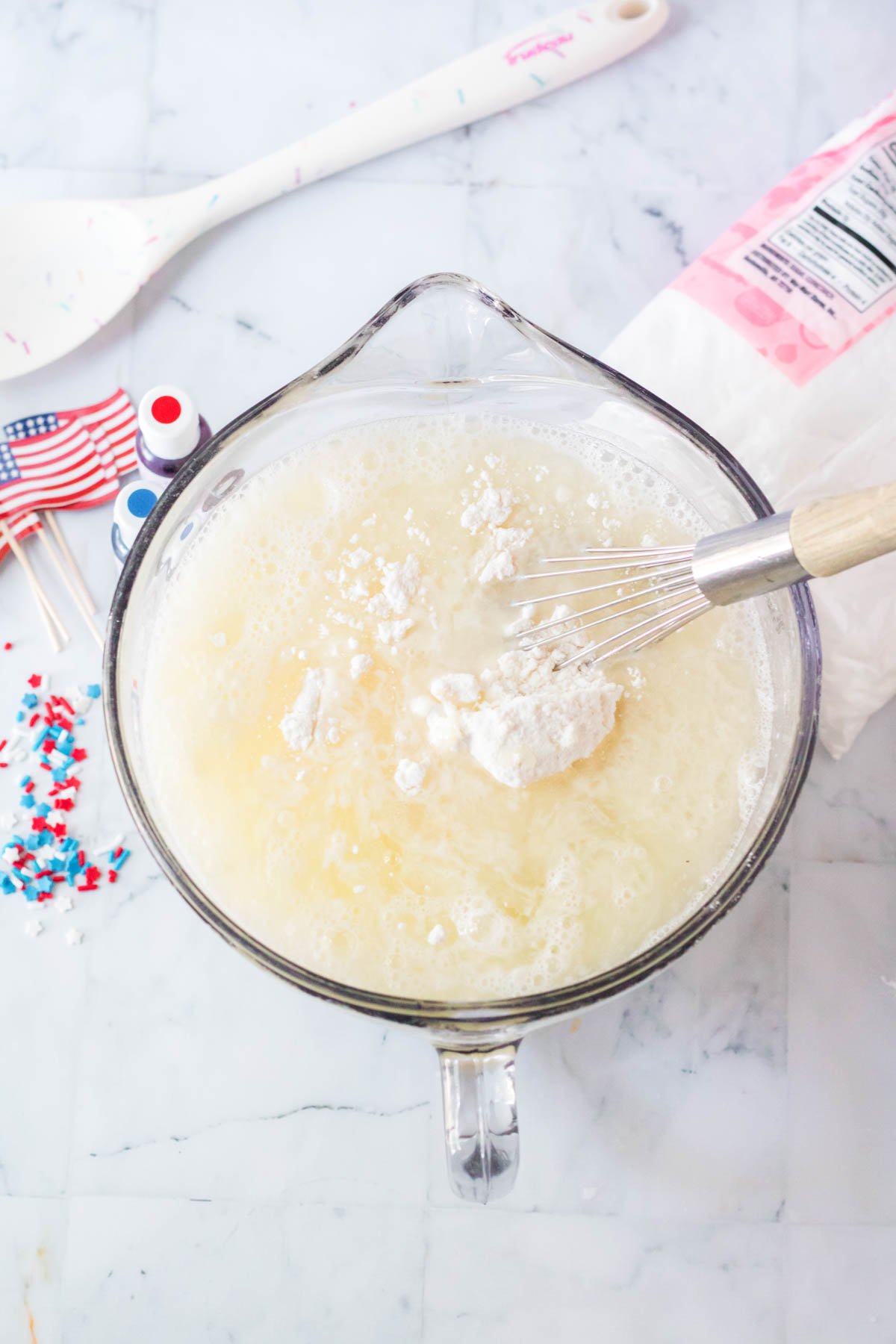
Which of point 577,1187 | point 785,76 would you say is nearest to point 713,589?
point 577,1187

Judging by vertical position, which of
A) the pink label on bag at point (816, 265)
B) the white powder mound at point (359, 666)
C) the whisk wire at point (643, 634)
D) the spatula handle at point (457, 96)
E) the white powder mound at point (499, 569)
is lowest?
the white powder mound at point (359, 666)

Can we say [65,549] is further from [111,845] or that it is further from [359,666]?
[359,666]

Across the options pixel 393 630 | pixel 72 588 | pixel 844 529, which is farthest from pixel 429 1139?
pixel 844 529

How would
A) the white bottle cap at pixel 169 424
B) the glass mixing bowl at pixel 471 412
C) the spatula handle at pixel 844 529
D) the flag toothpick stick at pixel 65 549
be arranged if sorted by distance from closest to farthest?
the spatula handle at pixel 844 529 → the glass mixing bowl at pixel 471 412 → the white bottle cap at pixel 169 424 → the flag toothpick stick at pixel 65 549

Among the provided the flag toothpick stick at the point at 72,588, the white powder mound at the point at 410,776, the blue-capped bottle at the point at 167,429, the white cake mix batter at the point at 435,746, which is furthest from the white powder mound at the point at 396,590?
the flag toothpick stick at the point at 72,588

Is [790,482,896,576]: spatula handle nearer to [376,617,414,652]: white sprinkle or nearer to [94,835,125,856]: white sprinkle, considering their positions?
[376,617,414,652]: white sprinkle

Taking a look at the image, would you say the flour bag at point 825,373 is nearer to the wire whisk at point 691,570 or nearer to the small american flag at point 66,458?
the wire whisk at point 691,570

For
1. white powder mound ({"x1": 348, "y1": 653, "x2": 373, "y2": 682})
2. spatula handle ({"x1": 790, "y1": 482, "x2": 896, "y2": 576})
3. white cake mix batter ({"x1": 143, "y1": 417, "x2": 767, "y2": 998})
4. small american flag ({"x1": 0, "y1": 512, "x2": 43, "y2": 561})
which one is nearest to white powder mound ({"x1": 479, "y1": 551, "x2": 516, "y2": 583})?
white cake mix batter ({"x1": 143, "y1": 417, "x2": 767, "y2": 998})
